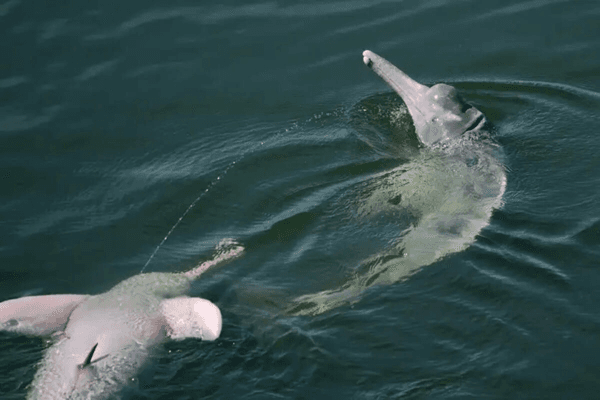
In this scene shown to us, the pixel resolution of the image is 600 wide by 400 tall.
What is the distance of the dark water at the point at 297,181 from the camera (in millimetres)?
7191

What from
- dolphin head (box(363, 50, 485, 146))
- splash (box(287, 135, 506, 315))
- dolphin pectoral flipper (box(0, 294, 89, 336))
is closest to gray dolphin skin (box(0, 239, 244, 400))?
dolphin pectoral flipper (box(0, 294, 89, 336))

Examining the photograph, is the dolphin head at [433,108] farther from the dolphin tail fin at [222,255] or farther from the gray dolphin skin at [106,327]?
the gray dolphin skin at [106,327]

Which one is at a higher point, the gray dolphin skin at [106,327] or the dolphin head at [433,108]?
the dolphin head at [433,108]

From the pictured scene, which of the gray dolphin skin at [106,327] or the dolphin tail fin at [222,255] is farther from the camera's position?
the dolphin tail fin at [222,255]

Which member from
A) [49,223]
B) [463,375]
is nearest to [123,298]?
[49,223]

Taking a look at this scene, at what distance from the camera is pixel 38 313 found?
794 cm

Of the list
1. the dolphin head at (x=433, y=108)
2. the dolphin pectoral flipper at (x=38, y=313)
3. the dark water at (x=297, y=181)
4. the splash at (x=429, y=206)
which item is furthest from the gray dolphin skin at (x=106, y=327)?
the dolphin head at (x=433, y=108)

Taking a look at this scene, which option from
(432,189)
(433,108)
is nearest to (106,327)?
(432,189)

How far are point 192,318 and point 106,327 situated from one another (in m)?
0.89

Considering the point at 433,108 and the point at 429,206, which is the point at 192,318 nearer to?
the point at 429,206

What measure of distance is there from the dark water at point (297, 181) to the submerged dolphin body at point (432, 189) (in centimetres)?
20

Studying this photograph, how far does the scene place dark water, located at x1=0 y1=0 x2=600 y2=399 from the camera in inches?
283

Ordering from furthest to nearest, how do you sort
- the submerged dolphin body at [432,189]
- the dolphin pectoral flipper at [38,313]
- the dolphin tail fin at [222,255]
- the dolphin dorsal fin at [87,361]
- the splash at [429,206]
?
the dolphin tail fin at [222,255] < the submerged dolphin body at [432,189] < the splash at [429,206] < the dolphin pectoral flipper at [38,313] < the dolphin dorsal fin at [87,361]

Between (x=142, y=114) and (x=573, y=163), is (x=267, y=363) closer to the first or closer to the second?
(x=573, y=163)
